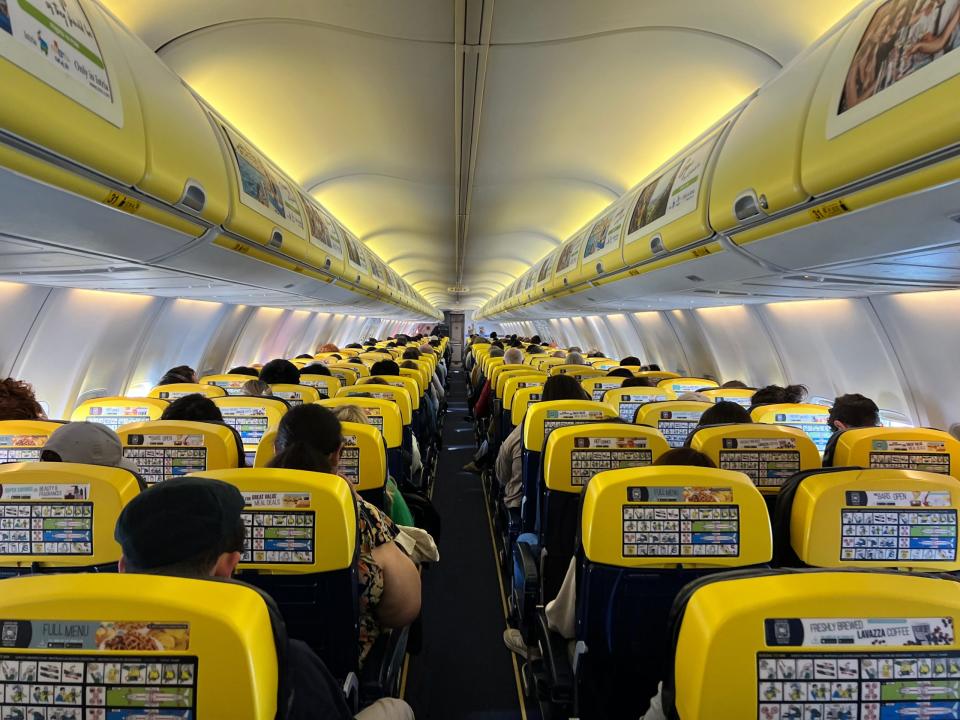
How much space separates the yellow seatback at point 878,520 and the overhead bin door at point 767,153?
1303mm

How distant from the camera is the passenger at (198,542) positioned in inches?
60.6

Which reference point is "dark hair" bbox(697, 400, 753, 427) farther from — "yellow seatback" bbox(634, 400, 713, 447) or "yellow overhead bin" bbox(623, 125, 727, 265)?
"yellow overhead bin" bbox(623, 125, 727, 265)

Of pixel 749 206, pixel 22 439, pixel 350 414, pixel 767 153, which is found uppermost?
pixel 767 153

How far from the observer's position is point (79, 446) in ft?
9.62

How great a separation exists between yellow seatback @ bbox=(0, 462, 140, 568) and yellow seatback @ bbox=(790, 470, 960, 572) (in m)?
2.67

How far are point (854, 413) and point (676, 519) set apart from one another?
2.85 m

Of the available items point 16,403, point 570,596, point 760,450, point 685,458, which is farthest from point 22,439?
point 760,450

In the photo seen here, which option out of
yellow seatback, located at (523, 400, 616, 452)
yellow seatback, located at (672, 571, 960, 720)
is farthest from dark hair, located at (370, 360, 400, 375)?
yellow seatback, located at (672, 571, 960, 720)

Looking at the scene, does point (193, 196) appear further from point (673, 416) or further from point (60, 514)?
point (673, 416)

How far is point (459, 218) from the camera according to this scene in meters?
10.8

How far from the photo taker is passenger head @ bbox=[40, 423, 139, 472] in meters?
2.92

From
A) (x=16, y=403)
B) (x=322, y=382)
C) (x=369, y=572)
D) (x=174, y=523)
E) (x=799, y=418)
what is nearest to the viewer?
(x=174, y=523)

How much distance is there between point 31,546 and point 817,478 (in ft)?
10.2

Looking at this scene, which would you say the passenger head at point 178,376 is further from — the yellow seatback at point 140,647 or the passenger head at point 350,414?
the yellow seatback at point 140,647
